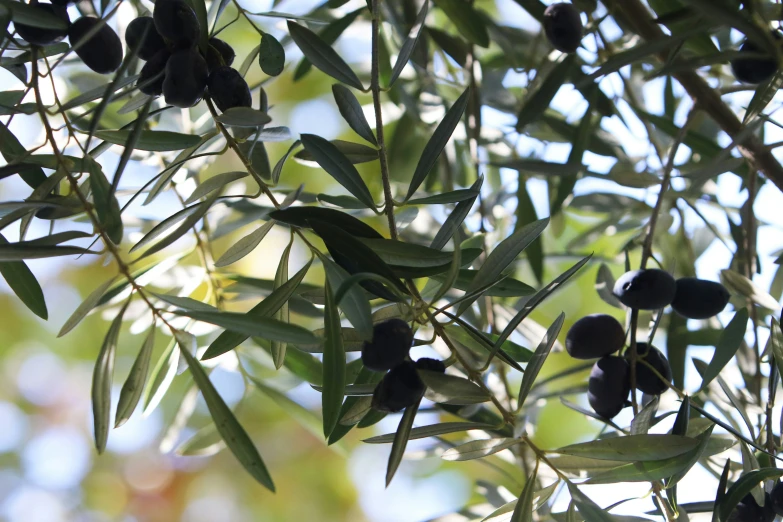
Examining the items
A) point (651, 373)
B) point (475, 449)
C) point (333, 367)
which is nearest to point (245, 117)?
point (333, 367)

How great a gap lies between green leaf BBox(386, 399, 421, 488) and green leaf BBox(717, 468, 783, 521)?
0.20 metres

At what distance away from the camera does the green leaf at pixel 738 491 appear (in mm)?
447

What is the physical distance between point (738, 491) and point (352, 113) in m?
0.34

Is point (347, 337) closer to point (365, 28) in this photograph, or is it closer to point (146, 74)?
point (146, 74)

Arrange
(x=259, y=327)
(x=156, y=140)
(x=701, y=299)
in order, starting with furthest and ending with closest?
(x=701, y=299) → (x=156, y=140) → (x=259, y=327)

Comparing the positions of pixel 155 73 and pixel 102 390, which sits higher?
pixel 155 73

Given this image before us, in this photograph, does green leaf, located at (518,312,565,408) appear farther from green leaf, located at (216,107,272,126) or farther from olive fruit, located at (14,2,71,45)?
olive fruit, located at (14,2,71,45)

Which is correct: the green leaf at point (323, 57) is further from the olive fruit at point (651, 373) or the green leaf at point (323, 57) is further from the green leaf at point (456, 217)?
the olive fruit at point (651, 373)

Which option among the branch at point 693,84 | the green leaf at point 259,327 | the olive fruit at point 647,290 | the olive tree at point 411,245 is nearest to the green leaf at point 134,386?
the olive tree at point 411,245

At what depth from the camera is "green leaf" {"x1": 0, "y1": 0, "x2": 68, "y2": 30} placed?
40cm

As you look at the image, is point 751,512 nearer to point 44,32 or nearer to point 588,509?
point 588,509

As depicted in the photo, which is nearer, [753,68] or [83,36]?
[83,36]

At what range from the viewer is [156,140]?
0.48 m

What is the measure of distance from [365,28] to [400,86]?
0.24 metres
